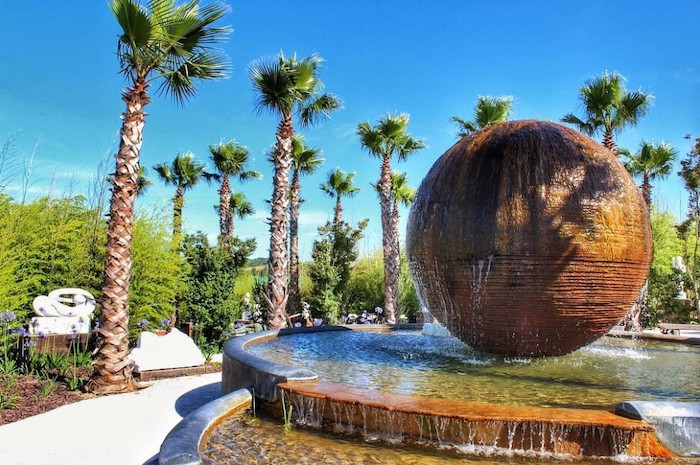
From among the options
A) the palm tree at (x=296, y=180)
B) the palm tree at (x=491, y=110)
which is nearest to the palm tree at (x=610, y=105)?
the palm tree at (x=491, y=110)

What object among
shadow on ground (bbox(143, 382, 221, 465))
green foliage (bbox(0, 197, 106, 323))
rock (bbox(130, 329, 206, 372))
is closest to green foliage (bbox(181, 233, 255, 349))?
green foliage (bbox(0, 197, 106, 323))

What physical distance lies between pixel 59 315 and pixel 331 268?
489 inches

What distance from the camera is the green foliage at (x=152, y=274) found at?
44.0ft

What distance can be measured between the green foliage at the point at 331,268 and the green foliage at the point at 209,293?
6488 millimetres

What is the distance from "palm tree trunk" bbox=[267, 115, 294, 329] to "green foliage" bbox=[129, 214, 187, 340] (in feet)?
9.05

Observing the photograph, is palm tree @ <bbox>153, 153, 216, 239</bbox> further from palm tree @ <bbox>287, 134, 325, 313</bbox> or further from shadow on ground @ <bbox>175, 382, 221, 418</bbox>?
shadow on ground @ <bbox>175, 382, 221, 418</bbox>

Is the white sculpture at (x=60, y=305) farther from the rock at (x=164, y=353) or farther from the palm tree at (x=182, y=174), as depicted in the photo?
the palm tree at (x=182, y=174)

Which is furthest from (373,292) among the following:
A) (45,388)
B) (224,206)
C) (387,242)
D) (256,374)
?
(256,374)

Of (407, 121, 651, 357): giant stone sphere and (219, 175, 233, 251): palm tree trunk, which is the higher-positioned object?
(219, 175, 233, 251): palm tree trunk

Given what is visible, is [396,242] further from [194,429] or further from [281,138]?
[194,429]

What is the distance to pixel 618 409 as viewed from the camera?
3.71 metres

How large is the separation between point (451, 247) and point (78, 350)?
30.2ft

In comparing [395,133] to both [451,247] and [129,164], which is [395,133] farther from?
[451,247]

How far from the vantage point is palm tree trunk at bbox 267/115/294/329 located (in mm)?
15164
